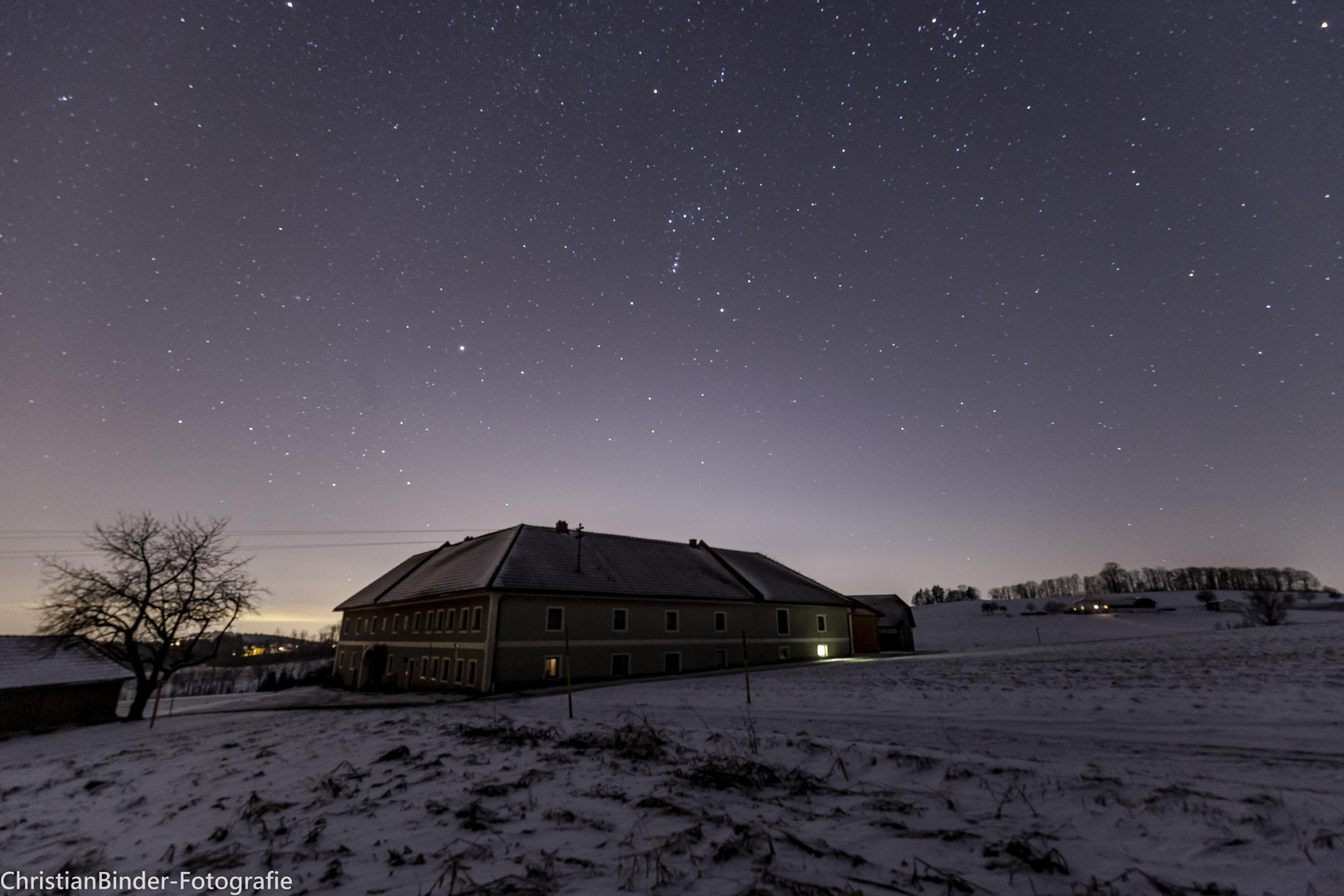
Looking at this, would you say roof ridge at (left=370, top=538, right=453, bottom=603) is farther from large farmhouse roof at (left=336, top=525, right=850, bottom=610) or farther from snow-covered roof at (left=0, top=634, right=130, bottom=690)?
snow-covered roof at (left=0, top=634, right=130, bottom=690)

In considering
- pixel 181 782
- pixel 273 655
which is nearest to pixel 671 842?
pixel 181 782

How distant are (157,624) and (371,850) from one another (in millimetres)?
33720

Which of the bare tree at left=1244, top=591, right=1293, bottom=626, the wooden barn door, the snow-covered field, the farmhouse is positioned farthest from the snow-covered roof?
the bare tree at left=1244, top=591, right=1293, bottom=626

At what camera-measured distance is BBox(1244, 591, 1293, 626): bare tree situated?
69.7 metres

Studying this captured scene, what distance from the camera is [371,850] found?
5203mm

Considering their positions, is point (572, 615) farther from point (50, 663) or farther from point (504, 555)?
point (50, 663)

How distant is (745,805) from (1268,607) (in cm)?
9649

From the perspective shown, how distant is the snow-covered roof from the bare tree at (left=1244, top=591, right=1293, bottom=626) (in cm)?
10654

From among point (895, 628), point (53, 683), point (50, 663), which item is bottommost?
point (895, 628)

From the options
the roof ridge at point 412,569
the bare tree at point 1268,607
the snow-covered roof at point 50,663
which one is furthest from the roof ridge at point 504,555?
the bare tree at point 1268,607

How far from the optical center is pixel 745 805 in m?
5.89

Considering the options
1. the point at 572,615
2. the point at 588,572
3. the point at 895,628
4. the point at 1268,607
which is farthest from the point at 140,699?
the point at 1268,607

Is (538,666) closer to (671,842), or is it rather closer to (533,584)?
(533,584)

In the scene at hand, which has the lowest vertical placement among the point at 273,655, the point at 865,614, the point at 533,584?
the point at 273,655
